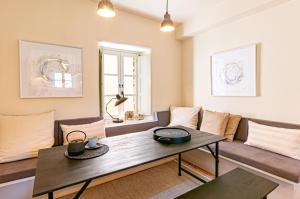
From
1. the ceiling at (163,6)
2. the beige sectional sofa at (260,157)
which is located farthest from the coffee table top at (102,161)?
the ceiling at (163,6)

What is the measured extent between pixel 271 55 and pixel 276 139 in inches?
45.1

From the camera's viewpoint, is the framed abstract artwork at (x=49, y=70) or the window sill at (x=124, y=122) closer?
the framed abstract artwork at (x=49, y=70)

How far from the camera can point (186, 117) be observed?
314 cm

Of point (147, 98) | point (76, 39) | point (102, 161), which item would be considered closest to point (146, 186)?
point (102, 161)

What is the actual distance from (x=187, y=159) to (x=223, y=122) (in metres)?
0.88

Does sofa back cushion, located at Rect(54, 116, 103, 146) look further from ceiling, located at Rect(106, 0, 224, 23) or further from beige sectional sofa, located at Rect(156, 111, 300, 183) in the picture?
beige sectional sofa, located at Rect(156, 111, 300, 183)

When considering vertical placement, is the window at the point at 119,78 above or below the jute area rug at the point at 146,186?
above

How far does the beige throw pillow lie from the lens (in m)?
2.60

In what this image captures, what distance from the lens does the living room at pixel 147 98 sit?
165cm

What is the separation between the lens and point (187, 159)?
116 inches

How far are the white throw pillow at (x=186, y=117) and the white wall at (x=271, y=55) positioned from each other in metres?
0.41

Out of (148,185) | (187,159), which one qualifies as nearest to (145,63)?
(187,159)

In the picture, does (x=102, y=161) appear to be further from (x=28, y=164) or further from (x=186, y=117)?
(x=186, y=117)

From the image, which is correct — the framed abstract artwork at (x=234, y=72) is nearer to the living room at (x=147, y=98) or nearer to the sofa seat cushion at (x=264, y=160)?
the living room at (x=147, y=98)
